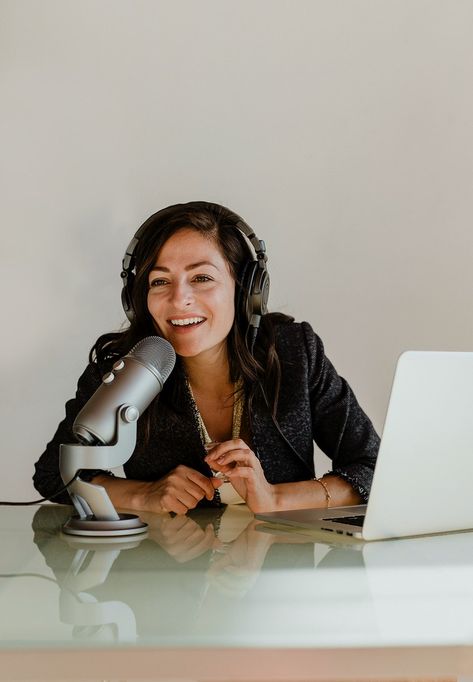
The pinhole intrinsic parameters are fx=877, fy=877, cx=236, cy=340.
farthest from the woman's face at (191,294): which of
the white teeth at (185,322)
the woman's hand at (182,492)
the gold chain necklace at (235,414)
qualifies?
the woman's hand at (182,492)

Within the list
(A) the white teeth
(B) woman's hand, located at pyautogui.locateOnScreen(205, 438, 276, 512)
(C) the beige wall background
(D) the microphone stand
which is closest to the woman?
(A) the white teeth

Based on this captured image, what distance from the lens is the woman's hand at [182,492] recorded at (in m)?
1.50

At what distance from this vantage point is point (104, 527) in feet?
4.06

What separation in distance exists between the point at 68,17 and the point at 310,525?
1.69 m

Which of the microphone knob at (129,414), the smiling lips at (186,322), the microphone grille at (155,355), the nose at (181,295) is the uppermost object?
the nose at (181,295)

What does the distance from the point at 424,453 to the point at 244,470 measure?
0.39 meters

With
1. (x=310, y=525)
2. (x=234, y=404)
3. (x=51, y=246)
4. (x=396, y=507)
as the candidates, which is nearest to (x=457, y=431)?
(x=396, y=507)

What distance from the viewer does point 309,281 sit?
2.50 m

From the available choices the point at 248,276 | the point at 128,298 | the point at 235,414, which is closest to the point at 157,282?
the point at 128,298

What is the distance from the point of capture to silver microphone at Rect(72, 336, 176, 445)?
1.24m

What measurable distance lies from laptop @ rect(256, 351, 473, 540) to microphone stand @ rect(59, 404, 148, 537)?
1.00 ft

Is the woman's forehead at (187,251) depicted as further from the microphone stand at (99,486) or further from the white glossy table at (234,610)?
the white glossy table at (234,610)

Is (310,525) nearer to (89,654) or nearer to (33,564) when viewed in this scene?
(33,564)

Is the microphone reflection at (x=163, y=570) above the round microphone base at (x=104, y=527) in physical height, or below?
above
